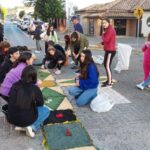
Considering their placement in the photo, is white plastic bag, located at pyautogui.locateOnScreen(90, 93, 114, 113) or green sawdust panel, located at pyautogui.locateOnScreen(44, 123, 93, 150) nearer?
green sawdust panel, located at pyautogui.locateOnScreen(44, 123, 93, 150)

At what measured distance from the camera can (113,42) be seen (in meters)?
8.99

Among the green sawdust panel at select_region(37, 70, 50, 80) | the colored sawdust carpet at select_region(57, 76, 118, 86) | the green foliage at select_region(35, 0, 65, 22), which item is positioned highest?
the green foliage at select_region(35, 0, 65, 22)

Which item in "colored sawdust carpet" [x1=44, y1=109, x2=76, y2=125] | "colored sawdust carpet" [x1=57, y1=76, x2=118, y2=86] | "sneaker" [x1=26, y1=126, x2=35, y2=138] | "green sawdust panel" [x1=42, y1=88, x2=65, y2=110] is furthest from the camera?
"colored sawdust carpet" [x1=57, y1=76, x2=118, y2=86]

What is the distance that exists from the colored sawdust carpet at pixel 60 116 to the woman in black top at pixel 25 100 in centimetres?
75

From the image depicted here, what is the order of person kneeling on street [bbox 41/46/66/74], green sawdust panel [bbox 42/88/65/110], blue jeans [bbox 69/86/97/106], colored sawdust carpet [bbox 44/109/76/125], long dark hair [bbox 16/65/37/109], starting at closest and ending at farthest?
1. long dark hair [bbox 16/65/37/109]
2. colored sawdust carpet [bbox 44/109/76/125]
3. blue jeans [bbox 69/86/97/106]
4. green sawdust panel [bbox 42/88/65/110]
5. person kneeling on street [bbox 41/46/66/74]

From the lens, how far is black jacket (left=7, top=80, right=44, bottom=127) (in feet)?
17.6

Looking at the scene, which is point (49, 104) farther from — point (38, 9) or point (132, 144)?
point (38, 9)

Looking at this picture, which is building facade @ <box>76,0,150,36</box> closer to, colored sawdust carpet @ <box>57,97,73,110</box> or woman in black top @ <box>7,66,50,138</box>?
colored sawdust carpet @ <box>57,97,73,110</box>

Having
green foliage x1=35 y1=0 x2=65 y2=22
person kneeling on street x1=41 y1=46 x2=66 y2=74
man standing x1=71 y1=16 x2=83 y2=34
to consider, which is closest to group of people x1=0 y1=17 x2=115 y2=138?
person kneeling on street x1=41 y1=46 x2=66 y2=74

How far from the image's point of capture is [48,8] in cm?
4200

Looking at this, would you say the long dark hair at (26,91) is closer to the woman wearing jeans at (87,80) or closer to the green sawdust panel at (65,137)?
the green sawdust panel at (65,137)

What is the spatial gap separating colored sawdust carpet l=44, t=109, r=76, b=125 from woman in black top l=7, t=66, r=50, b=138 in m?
0.75

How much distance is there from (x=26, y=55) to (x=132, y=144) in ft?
8.07

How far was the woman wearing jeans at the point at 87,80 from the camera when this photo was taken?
710 centimetres
